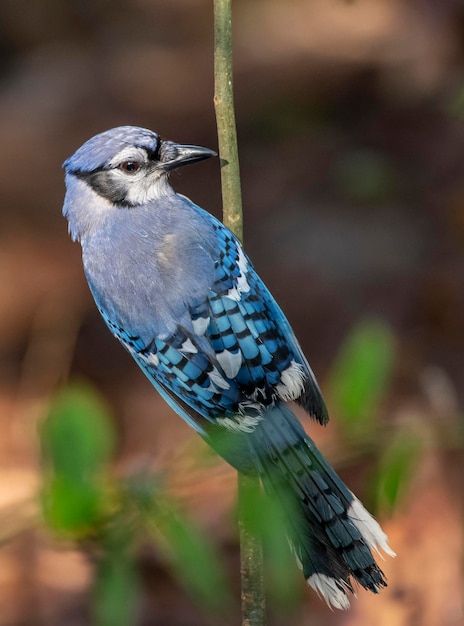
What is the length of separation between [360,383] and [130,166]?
4.89 feet

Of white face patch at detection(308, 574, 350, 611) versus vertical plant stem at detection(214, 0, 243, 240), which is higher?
vertical plant stem at detection(214, 0, 243, 240)

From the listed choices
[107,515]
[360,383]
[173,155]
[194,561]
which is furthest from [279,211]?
[194,561]

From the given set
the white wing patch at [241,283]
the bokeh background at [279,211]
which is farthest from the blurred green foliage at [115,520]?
the bokeh background at [279,211]

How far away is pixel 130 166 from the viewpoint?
9.04ft

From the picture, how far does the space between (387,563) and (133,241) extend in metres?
1.81

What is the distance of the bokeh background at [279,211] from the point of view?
155 inches

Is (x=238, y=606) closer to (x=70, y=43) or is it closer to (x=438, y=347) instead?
(x=438, y=347)

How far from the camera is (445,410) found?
4051 millimetres

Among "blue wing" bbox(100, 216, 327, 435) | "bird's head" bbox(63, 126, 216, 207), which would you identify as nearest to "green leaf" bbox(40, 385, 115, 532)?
"blue wing" bbox(100, 216, 327, 435)

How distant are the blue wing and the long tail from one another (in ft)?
0.29

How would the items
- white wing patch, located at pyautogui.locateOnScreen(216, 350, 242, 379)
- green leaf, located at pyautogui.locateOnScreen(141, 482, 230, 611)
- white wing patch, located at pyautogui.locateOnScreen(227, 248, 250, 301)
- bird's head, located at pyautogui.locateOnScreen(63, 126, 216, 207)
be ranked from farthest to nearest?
bird's head, located at pyautogui.locateOnScreen(63, 126, 216, 207) → white wing patch, located at pyautogui.locateOnScreen(227, 248, 250, 301) → white wing patch, located at pyautogui.locateOnScreen(216, 350, 242, 379) → green leaf, located at pyautogui.locateOnScreen(141, 482, 230, 611)

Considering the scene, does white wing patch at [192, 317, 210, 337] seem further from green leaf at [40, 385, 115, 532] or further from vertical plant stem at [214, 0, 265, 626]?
green leaf at [40, 385, 115, 532]

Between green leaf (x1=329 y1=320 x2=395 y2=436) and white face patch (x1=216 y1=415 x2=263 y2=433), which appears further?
white face patch (x1=216 y1=415 x2=263 y2=433)

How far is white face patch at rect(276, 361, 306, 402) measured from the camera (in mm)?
2447
